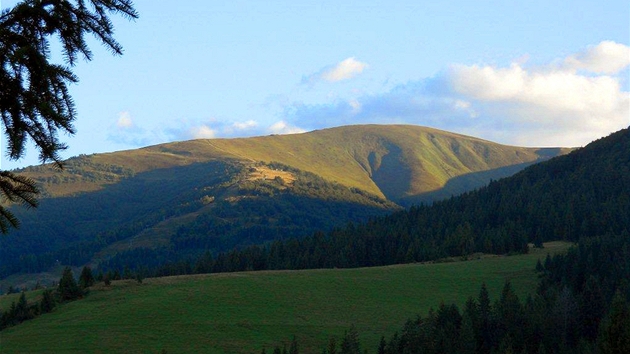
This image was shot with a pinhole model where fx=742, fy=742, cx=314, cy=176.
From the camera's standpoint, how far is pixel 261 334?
108625 mm

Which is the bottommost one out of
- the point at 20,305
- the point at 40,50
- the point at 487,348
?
the point at 487,348

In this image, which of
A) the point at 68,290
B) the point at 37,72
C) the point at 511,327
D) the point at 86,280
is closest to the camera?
the point at 37,72

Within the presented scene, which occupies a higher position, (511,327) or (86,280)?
(86,280)

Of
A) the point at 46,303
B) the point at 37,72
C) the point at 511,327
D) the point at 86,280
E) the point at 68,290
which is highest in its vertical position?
the point at 37,72

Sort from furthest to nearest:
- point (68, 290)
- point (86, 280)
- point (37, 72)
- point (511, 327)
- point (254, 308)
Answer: point (86, 280)
point (68, 290)
point (254, 308)
point (511, 327)
point (37, 72)

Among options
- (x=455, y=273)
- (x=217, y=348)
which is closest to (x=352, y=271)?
(x=455, y=273)

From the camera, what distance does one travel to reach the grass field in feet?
340

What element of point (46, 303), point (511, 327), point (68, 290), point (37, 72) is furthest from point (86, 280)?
point (37, 72)

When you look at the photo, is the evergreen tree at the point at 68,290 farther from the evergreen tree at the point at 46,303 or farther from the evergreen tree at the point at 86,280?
the evergreen tree at the point at 46,303

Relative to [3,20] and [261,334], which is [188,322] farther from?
[3,20]

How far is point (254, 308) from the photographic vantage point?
12481cm

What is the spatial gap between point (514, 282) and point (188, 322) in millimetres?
63425

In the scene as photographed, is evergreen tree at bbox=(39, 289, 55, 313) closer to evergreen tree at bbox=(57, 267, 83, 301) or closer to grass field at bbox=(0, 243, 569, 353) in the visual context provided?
grass field at bbox=(0, 243, 569, 353)

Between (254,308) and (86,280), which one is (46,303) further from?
(254,308)
